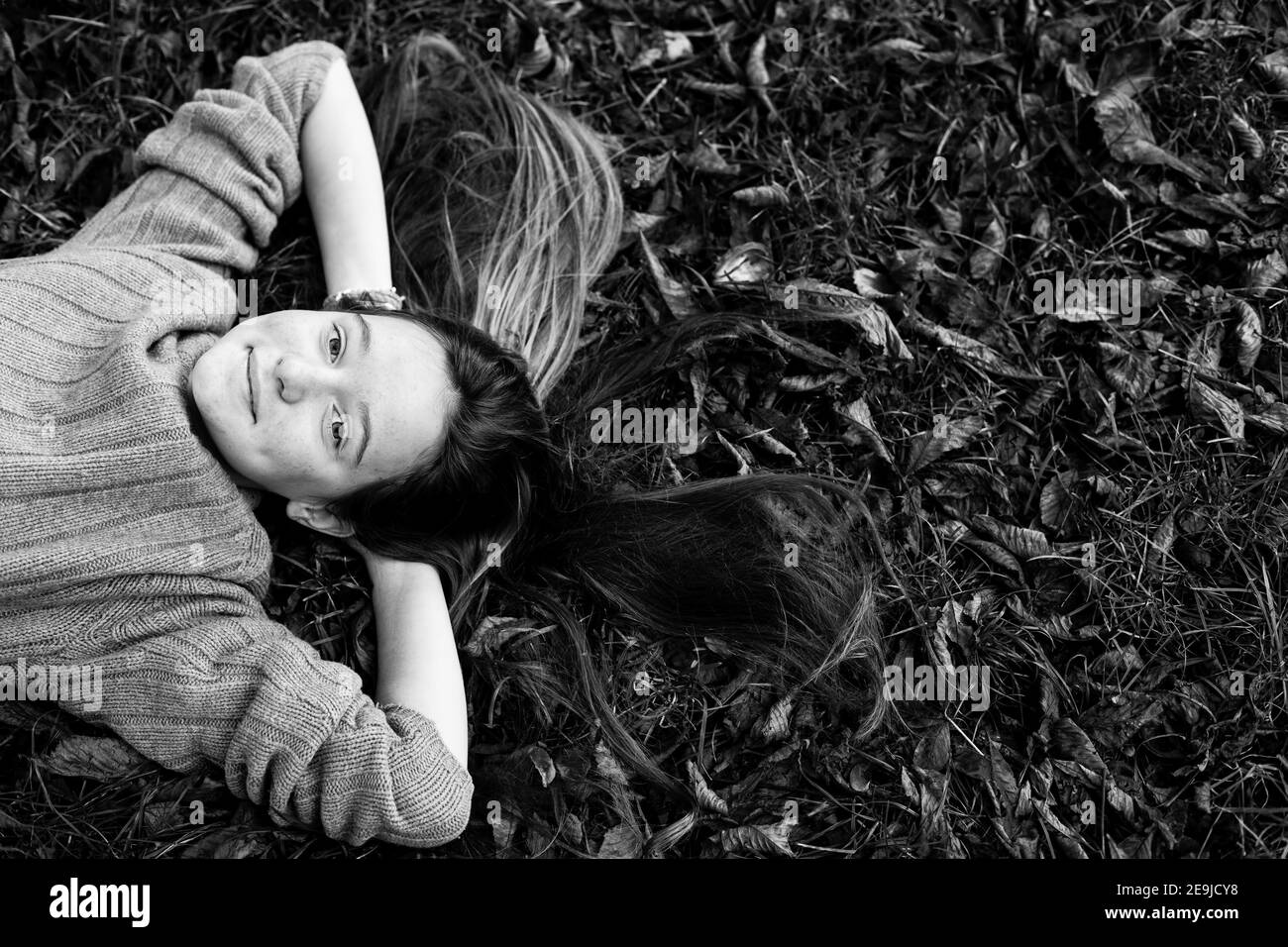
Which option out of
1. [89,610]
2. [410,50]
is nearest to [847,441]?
[410,50]

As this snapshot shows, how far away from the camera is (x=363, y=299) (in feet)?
11.5

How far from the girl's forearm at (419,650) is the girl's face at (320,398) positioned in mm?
412

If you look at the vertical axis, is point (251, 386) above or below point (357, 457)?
above

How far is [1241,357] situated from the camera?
362cm

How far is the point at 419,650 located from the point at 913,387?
1.92 m

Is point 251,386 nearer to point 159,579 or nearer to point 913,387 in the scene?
point 159,579

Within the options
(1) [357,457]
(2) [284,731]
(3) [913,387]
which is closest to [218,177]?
(1) [357,457]

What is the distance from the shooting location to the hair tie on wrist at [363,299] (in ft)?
11.5

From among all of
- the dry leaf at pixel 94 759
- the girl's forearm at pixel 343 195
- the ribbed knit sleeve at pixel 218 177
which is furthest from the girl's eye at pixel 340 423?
the dry leaf at pixel 94 759

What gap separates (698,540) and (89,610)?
1909 mm

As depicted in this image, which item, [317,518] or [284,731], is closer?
[284,731]

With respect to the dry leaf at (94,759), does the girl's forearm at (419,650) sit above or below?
above

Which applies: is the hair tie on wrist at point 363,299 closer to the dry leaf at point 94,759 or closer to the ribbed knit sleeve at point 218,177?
the ribbed knit sleeve at point 218,177

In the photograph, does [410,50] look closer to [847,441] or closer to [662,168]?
[662,168]
